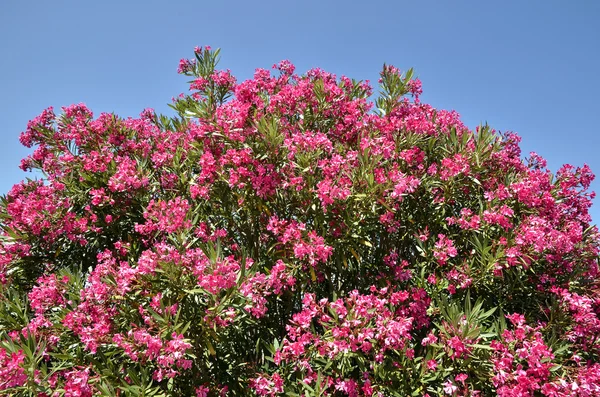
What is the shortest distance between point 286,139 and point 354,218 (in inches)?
44.6

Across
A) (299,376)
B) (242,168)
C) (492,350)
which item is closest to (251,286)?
(299,376)

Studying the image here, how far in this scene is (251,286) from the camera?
3344 mm

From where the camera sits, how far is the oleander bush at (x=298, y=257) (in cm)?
335

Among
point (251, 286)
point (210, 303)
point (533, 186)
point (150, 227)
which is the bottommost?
point (210, 303)

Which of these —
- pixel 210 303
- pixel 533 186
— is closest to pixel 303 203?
pixel 210 303

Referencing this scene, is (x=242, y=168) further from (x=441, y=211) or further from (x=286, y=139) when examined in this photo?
(x=441, y=211)

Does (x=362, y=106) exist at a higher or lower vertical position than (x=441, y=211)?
higher

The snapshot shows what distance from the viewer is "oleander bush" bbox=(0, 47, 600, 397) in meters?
3.35

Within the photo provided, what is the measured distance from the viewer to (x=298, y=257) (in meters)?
3.90

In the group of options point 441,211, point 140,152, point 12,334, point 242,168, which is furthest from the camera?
point 140,152

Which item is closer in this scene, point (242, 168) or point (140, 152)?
point (242, 168)

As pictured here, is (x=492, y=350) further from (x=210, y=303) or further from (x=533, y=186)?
(x=210, y=303)

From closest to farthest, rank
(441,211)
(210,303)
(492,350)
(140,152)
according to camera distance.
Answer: (210,303)
(492,350)
(441,211)
(140,152)

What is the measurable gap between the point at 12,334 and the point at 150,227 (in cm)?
158
